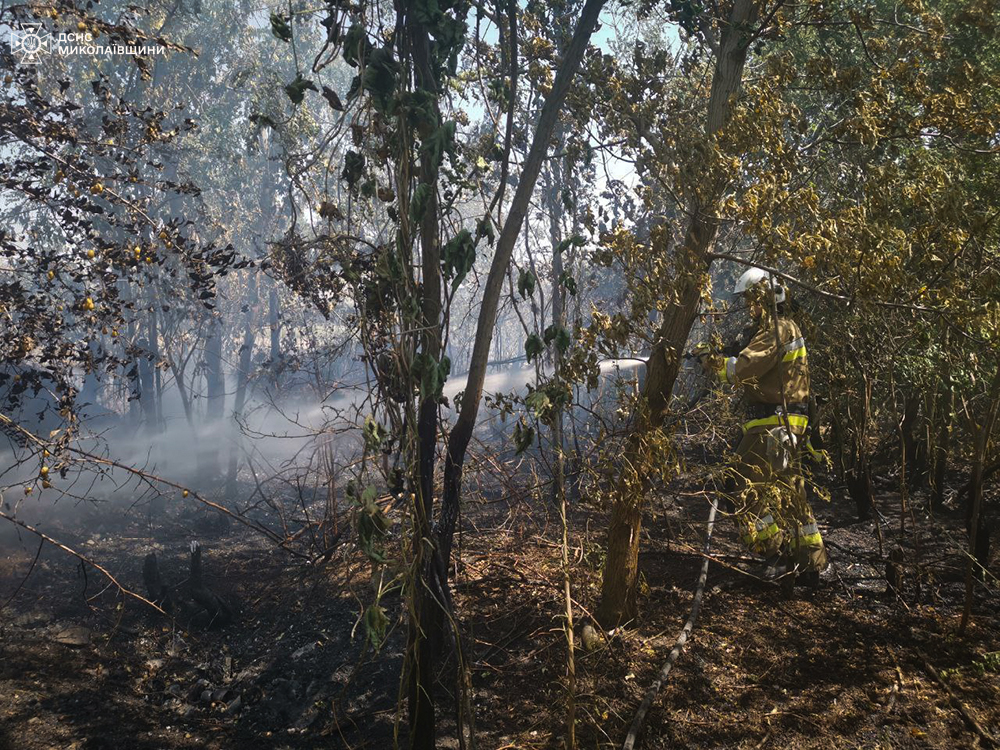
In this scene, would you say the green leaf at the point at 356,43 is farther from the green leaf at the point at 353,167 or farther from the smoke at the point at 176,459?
the smoke at the point at 176,459

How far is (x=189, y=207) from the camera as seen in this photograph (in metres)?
27.2

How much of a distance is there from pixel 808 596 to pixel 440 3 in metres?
4.32

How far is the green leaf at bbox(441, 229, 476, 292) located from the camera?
3.70m

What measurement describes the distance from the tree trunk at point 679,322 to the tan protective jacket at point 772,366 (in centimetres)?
74

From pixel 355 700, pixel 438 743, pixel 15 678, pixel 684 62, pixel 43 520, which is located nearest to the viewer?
pixel 438 743

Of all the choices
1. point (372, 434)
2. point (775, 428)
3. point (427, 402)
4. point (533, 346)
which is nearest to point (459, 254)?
point (533, 346)

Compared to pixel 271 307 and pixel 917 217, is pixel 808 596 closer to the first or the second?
pixel 917 217

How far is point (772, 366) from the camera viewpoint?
180 inches

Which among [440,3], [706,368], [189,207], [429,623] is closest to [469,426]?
[429,623]

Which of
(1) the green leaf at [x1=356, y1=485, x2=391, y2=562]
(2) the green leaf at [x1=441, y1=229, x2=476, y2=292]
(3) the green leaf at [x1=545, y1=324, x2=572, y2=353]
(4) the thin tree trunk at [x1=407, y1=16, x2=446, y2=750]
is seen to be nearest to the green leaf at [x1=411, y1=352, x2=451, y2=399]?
(4) the thin tree trunk at [x1=407, y1=16, x2=446, y2=750]

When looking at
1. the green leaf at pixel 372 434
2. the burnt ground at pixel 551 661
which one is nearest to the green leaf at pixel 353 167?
the green leaf at pixel 372 434

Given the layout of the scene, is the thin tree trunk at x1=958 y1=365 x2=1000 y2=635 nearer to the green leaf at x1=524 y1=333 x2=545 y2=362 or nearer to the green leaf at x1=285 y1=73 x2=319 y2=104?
the green leaf at x1=524 y1=333 x2=545 y2=362

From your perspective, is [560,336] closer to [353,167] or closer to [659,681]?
[353,167]

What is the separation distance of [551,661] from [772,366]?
2.35m
